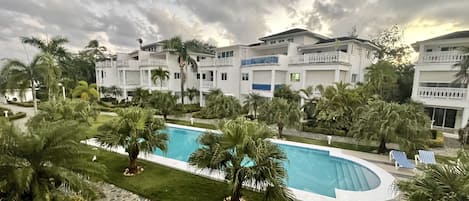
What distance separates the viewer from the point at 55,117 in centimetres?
1066

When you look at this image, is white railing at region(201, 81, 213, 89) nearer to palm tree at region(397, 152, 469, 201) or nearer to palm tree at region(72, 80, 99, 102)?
palm tree at region(72, 80, 99, 102)

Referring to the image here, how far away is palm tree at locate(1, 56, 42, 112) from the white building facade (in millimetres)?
16674

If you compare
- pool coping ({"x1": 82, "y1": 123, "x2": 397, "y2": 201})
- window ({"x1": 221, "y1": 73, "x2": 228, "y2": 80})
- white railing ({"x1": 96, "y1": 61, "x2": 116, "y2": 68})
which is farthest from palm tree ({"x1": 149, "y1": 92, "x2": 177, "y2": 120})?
white railing ({"x1": 96, "y1": 61, "x2": 116, "y2": 68})

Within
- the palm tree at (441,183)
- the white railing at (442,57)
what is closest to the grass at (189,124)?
the palm tree at (441,183)

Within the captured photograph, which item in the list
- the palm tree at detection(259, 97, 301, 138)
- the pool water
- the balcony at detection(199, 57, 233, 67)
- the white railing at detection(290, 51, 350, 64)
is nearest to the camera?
the pool water

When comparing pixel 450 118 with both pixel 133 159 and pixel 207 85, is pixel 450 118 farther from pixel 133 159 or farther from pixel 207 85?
pixel 207 85

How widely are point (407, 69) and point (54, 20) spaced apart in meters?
39.6

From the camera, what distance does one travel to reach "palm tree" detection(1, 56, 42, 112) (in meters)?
19.1

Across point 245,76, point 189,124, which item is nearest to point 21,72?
point 189,124

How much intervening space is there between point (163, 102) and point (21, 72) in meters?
11.7

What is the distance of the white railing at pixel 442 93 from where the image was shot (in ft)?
57.4

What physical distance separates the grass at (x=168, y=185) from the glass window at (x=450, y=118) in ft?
67.0

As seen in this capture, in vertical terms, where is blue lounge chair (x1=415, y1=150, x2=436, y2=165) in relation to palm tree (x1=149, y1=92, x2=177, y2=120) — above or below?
below

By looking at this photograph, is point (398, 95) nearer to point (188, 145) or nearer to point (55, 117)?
point (188, 145)
